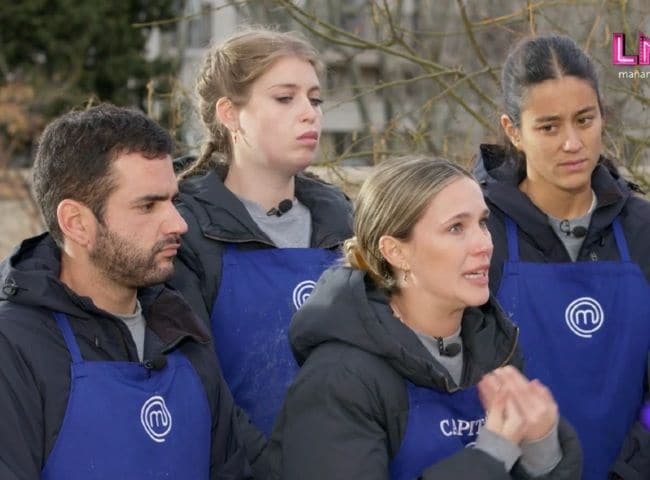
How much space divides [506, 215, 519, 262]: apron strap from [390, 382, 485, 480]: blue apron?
80 centimetres

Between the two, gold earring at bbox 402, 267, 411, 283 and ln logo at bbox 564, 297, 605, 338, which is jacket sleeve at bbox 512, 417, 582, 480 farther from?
ln logo at bbox 564, 297, 605, 338

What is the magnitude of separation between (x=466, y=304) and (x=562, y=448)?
40cm

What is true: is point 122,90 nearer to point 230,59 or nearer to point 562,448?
point 230,59

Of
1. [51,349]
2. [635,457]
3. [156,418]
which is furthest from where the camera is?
[635,457]

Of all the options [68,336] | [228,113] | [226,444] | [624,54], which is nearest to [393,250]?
[226,444]

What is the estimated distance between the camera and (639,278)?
380 centimetres

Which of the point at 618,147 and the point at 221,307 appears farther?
the point at 618,147

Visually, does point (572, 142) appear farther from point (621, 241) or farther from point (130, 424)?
point (130, 424)

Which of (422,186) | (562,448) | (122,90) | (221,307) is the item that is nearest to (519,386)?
(562,448)

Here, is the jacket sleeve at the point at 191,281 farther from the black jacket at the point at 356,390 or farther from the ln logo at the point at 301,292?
the black jacket at the point at 356,390

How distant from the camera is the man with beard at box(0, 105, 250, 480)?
122 inches

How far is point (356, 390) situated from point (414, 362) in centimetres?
15

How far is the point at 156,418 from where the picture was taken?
3.25 meters

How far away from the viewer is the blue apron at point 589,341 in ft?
12.4
